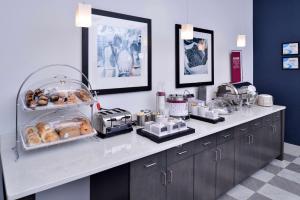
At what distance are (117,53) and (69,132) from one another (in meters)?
0.91

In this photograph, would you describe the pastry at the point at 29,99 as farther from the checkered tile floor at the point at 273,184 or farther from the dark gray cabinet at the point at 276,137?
the dark gray cabinet at the point at 276,137

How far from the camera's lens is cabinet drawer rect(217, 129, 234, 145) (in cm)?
211

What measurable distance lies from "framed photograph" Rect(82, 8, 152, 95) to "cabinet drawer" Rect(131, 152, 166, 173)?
2.62ft

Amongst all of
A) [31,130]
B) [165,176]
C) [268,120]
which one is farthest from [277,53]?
[31,130]

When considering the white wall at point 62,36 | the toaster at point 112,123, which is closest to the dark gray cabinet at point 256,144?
the white wall at point 62,36

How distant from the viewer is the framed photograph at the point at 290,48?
333 cm

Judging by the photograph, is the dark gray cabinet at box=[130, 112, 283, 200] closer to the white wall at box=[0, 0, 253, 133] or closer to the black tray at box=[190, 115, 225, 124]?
the black tray at box=[190, 115, 225, 124]

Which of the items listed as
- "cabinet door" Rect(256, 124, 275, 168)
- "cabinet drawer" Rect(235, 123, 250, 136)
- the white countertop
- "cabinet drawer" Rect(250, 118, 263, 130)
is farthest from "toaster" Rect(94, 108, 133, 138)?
"cabinet door" Rect(256, 124, 275, 168)

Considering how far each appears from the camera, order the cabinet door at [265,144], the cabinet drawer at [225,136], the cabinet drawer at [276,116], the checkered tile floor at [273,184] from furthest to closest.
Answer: the cabinet drawer at [276,116], the cabinet door at [265,144], the checkered tile floor at [273,184], the cabinet drawer at [225,136]

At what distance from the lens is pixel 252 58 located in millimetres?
3869

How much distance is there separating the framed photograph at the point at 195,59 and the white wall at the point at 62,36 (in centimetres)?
9

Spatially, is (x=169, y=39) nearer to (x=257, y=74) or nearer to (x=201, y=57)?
(x=201, y=57)

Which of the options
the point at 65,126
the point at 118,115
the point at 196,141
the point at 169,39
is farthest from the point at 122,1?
the point at 196,141

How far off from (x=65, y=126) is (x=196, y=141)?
3.46 ft
